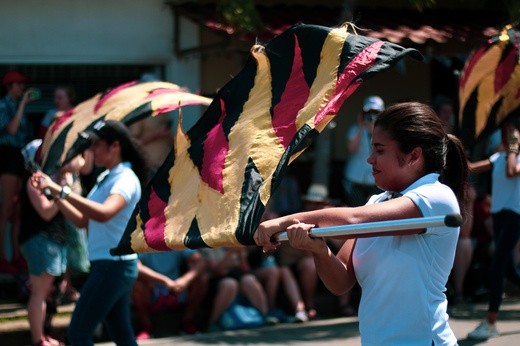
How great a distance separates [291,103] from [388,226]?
113 centimetres

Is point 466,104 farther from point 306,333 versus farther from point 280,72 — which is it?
point 280,72

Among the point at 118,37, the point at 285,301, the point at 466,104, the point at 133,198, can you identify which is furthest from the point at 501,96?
the point at 118,37

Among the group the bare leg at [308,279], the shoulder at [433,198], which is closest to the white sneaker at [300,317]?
the bare leg at [308,279]

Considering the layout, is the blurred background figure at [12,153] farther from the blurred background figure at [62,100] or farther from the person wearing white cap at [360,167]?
the person wearing white cap at [360,167]

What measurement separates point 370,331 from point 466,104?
4.32 m

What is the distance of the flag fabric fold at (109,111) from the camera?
7047 millimetres

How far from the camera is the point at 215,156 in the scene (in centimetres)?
468

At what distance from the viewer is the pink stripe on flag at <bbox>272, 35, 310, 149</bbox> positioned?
436 centimetres

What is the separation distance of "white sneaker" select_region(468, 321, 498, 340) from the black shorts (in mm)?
4324

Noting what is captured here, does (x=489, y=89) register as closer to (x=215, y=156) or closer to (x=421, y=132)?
(x=215, y=156)

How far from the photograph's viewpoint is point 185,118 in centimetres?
1166

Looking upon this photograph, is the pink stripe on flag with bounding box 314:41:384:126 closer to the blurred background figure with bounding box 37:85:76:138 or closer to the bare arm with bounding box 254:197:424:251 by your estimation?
the bare arm with bounding box 254:197:424:251

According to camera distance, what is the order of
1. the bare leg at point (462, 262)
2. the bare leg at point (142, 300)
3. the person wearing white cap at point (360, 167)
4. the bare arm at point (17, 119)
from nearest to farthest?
1. the bare leg at point (142, 300)
2. the bare arm at point (17, 119)
3. the person wearing white cap at point (360, 167)
4. the bare leg at point (462, 262)

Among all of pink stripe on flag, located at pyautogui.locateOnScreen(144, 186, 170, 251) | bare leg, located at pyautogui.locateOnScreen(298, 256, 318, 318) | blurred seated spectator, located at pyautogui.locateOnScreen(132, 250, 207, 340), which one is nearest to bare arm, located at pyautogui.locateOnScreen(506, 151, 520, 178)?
bare leg, located at pyautogui.locateOnScreen(298, 256, 318, 318)
